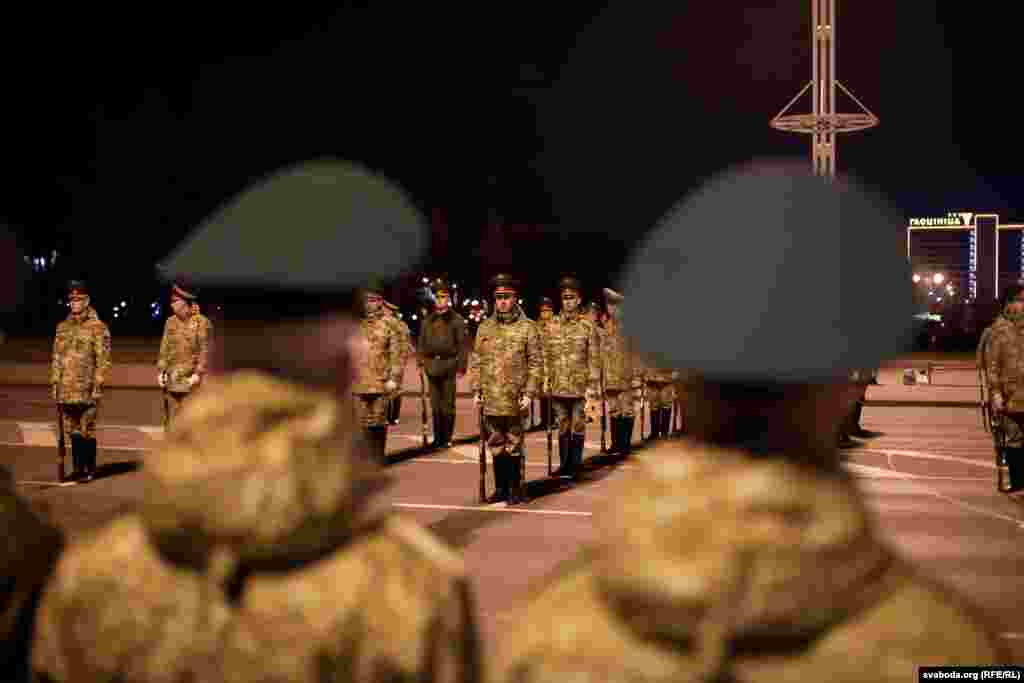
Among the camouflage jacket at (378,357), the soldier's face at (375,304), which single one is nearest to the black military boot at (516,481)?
the camouflage jacket at (378,357)

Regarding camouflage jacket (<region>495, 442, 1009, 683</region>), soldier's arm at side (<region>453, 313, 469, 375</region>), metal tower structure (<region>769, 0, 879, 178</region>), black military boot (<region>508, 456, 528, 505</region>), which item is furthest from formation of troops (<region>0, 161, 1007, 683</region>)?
metal tower structure (<region>769, 0, 879, 178</region>)

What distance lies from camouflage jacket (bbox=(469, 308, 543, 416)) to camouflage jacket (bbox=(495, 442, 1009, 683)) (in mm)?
9744

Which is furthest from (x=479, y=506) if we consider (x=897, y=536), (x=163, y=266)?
(x=163, y=266)

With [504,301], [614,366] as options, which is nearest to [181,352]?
[504,301]

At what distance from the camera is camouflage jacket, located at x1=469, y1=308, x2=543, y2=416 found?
451 inches

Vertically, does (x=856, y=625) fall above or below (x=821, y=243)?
below

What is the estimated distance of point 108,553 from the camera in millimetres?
2012

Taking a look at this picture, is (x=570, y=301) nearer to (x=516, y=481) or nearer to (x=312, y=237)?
(x=516, y=481)

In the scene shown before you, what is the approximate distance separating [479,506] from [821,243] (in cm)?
961

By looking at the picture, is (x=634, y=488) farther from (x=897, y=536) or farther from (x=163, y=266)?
(x=897, y=536)

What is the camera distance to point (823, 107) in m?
22.0

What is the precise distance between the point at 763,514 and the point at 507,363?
394 inches

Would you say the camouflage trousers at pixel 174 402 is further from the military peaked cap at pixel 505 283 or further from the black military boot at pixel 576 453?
the black military boot at pixel 576 453

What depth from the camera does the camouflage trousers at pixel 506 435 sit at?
37.2 ft
